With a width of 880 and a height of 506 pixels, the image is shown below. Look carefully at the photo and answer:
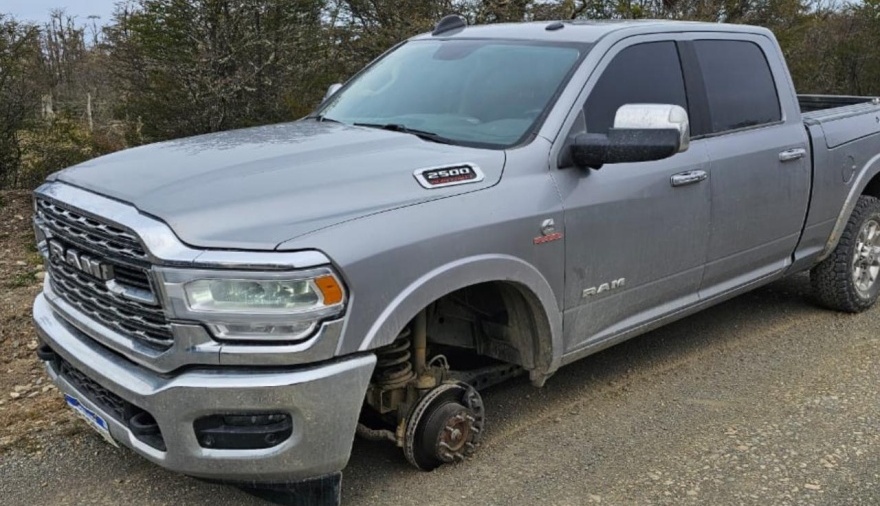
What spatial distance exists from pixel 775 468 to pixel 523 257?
1450 millimetres

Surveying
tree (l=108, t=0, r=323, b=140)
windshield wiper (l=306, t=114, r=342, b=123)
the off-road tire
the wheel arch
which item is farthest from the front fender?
tree (l=108, t=0, r=323, b=140)

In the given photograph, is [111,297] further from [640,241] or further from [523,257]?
[640,241]

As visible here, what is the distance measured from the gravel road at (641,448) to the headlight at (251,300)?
994mm

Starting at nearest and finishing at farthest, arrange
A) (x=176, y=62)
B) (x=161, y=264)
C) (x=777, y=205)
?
(x=161, y=264) → (x=777, y=205) → (x=176, y=62)

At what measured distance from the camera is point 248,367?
111 inches

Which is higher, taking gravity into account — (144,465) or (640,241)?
(640,241)

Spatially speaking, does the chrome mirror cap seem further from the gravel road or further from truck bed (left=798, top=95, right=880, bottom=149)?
truck bed (left=798, top=95, right=880, bottom=149)

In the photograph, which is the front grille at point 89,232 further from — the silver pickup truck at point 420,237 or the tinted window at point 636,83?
the tinted window at point 636,83

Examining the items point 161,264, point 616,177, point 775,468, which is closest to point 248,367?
point 161,264

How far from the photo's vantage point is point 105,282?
3041mm

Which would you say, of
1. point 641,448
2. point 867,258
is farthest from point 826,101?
point 641,448

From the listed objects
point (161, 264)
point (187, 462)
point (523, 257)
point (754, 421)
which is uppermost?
point (161, 264)

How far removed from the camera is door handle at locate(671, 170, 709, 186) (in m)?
4.14

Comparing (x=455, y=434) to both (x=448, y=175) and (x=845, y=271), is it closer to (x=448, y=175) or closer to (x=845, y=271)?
(x=448, y=175)
